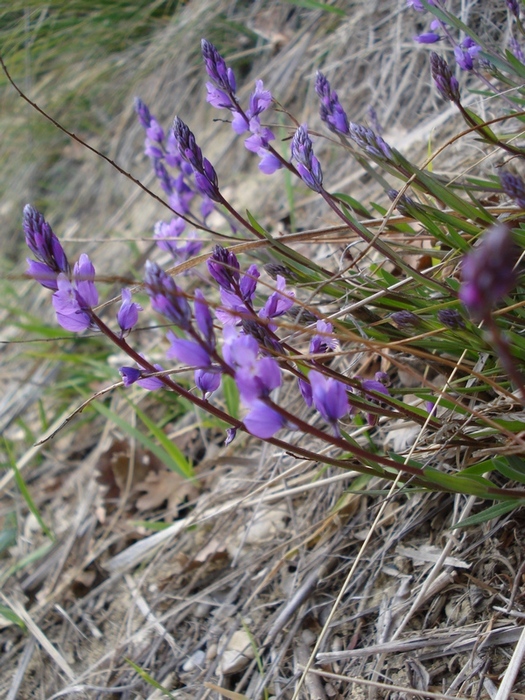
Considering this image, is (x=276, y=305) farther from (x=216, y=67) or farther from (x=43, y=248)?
(x=216, y=67)

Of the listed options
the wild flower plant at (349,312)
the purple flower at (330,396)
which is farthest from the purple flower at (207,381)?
the purple flower at (330,396)

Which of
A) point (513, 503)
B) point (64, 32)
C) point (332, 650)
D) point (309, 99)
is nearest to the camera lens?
point (513, 503)

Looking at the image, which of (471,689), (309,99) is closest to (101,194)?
(309,99)

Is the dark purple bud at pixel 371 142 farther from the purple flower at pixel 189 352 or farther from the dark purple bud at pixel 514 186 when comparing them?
the purple flower at pixel 189 352

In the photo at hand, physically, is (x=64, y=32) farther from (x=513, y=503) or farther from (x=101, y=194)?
(x=513, y=503)

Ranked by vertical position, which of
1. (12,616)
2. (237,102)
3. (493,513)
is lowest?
(12,616)

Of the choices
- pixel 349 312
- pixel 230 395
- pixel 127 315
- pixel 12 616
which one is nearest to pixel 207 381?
pixel 127 315
